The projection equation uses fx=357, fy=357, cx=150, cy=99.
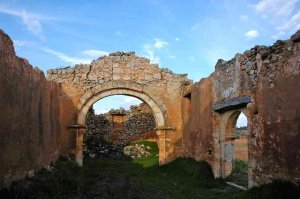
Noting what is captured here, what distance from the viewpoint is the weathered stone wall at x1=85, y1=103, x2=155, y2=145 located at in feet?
71.8

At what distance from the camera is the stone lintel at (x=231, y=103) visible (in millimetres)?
8036

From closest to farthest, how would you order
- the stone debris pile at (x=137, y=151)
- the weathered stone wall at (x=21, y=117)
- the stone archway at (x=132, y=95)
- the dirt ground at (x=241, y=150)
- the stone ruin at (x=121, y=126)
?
the weathered stone wall at (x=21, y=117), the stone archway at (x=132, y=95), the dirt ground at (x=241, y=150), the stone debris pile at (x=137, y=151), the stone ruin at (x=121, y=126)

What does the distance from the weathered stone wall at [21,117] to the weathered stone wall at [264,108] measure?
15.5ft

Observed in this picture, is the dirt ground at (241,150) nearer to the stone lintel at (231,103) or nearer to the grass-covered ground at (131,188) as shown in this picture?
the grass-covered ground at (131,188)

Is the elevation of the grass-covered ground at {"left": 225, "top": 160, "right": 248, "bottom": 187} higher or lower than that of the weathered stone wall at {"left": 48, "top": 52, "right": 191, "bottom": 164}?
lower

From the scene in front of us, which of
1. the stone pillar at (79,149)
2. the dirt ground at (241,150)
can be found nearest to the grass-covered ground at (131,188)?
the stone pillar at (79,149)

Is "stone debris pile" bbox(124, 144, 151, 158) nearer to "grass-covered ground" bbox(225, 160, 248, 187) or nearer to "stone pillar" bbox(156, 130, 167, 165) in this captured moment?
"stone pillar" bbox(156, 130, 167, 165)

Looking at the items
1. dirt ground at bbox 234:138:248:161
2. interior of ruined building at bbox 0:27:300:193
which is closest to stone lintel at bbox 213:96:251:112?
interior of ruined building at bbox 0:27:300:193

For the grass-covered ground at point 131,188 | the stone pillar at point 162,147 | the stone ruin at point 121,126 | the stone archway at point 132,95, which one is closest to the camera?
the grass-covered ground at point 131,188

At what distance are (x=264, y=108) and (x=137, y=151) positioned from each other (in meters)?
13.0

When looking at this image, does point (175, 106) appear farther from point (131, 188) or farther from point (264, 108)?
point (264, 108)

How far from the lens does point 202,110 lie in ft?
37.8

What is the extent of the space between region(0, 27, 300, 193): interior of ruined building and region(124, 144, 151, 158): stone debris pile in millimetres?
5158

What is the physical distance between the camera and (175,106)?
14500mm
